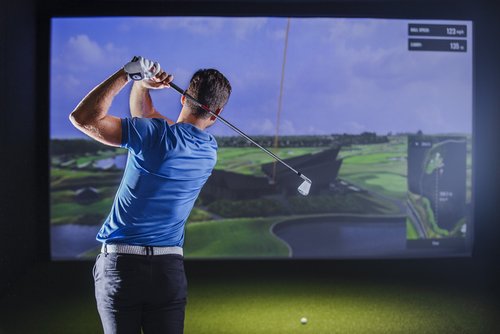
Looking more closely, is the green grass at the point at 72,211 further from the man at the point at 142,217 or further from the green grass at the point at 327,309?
the man at the point at 142,217

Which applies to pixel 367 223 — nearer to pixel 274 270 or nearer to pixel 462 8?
pixel 274 270

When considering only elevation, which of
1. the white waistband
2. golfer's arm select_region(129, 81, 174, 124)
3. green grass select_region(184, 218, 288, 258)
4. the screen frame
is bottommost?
green grass select_region(184, 218, 288, 258)

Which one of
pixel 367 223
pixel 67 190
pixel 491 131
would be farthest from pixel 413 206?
pixel 67 190

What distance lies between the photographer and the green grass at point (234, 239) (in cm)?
416

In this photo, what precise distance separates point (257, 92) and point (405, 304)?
182 centimetres

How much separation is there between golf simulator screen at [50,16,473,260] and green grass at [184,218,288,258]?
0.01 metres

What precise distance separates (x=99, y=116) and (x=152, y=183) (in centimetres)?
19

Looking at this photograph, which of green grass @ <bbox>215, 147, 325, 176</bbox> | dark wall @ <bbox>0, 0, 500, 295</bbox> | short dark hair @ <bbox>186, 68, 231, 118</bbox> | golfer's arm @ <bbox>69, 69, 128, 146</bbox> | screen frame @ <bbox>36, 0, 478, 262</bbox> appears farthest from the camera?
green grass @ <bbox>215, 147, 325, 176</bbox>

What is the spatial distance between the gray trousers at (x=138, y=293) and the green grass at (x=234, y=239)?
2821mm

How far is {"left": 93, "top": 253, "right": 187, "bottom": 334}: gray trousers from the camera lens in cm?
128

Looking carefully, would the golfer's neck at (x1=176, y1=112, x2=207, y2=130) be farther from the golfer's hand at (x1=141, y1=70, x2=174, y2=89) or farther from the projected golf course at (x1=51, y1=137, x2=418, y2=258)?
the projected golf course at (x1=51, y1=137, x2=418, y2=258)

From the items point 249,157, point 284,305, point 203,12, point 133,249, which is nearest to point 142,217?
point 133,249

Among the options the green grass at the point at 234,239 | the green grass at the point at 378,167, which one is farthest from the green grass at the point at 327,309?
the green grass at the point at 378,167

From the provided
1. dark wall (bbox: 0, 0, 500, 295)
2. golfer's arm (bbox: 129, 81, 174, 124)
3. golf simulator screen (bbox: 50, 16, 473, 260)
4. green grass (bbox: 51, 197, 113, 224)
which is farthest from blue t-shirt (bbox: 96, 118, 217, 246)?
green grass (bbox: 51, 197, 113, 224)
